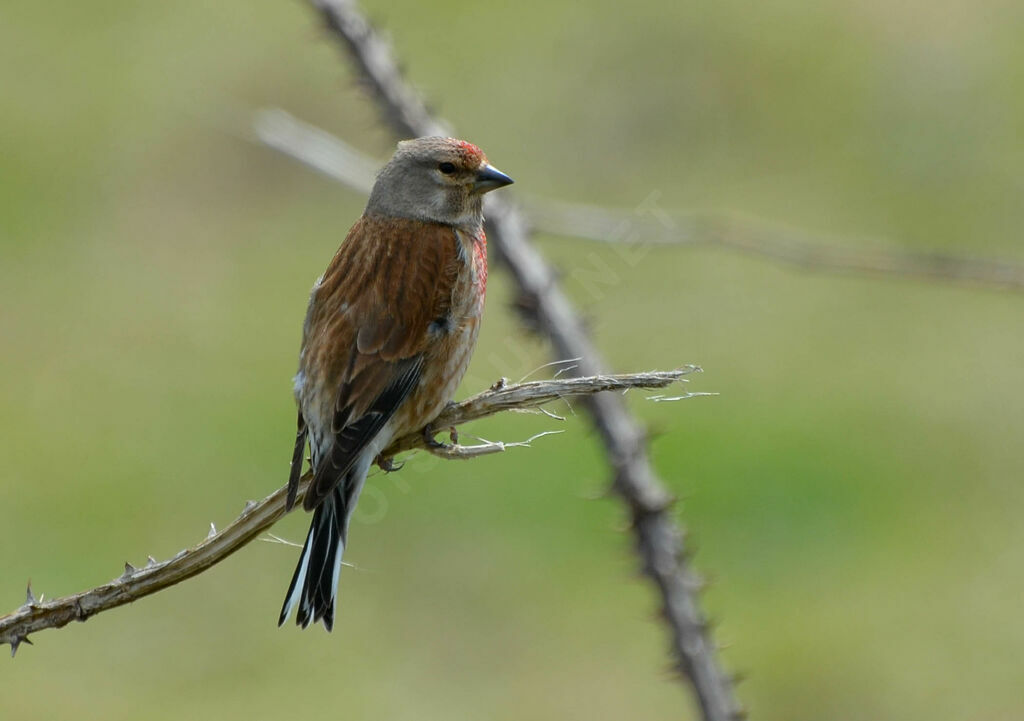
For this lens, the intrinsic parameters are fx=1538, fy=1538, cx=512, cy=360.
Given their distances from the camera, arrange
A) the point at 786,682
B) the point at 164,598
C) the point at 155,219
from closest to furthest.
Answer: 1. the point at 786,682
2. the point at 164,598
3. the point at 155,219

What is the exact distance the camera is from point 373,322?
4.00 m

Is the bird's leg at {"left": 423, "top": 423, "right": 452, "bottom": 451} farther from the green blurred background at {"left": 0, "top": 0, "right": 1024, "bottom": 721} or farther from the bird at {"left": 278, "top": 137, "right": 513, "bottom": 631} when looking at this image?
the green blurred background at {"left": 0, "top": 0, "right": 1024, "bottom": 721}

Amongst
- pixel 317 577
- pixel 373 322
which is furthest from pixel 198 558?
pixel 373 322

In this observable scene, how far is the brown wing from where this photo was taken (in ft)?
12.8

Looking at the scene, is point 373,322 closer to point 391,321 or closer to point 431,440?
point 391,321

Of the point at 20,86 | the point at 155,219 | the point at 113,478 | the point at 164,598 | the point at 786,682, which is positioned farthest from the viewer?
the point at 20,86

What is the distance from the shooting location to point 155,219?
885 centimetres

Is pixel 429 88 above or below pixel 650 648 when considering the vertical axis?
above

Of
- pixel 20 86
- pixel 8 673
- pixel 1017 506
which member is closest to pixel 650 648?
pixel 1017 506

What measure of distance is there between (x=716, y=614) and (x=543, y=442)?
1261 millimetres

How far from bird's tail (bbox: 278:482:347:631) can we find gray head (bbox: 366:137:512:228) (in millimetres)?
948

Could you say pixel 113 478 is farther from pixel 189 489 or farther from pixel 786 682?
pixel 786 682

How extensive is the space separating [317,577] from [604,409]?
31.2 inches

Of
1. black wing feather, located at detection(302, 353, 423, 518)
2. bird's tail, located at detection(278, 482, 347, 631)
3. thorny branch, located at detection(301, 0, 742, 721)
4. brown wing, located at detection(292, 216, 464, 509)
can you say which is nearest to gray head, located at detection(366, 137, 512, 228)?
brown wing, located at detection(292, 216, 464, 509)
